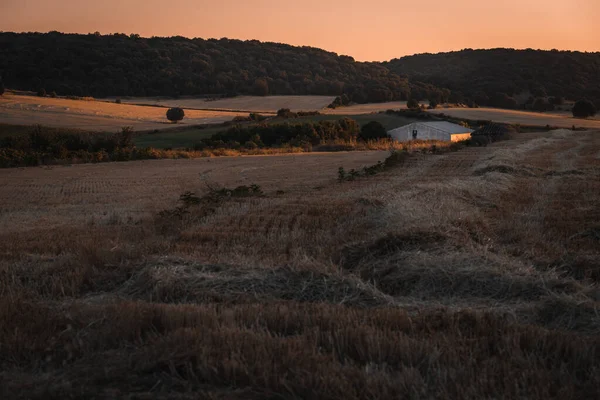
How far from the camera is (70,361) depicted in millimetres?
4832

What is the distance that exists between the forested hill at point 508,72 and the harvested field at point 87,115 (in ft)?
205

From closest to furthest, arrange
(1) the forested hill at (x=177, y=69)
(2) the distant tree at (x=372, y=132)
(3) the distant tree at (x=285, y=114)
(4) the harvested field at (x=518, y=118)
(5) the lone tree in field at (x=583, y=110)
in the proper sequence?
(2) the distant tree at (x=372, y=132), (4) the harvested field at (x=518, y=118), (3) the distant tree at (x=285, y=114), (5) the lone tree in field at (x=583, y=110), (1) the forested hill at (x=177, y=69)

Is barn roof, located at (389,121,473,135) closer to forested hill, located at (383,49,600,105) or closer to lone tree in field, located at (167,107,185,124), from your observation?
lone tree in field, located at (167,107,185,124)

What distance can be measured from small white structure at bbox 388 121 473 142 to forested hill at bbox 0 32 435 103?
42945mm

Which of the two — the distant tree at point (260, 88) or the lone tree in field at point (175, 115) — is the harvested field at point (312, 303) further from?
the distant tree at point (260, 88)

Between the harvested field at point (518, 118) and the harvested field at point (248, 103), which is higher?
the harvested field at point (248, 103)

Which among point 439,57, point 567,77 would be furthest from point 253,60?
point 567,77

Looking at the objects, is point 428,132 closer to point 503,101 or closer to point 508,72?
point 503,101

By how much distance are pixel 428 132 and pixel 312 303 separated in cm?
7310

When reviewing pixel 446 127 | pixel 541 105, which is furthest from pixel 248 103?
pixel 541 105

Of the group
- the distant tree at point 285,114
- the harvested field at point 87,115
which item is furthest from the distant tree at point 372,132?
the harvested field at point 87,115

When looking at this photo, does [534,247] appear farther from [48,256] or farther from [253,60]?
[253,60]

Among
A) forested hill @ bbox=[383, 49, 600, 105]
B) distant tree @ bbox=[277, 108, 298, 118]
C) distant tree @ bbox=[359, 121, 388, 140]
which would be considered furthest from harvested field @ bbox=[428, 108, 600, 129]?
distant tree @ bbox=[359, 121, 388, 140]

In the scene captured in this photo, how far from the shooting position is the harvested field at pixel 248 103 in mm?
99562
